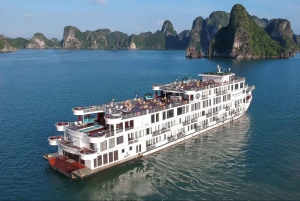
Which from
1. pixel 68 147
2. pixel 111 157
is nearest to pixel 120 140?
pixel 111 157

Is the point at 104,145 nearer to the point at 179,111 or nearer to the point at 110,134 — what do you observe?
the point at 110,134

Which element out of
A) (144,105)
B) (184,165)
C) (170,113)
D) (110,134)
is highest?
(144,105)

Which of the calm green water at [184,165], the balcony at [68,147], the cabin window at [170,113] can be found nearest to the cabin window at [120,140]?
the calm green water at [184,165]

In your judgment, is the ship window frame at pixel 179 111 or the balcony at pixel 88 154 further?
the ship window frame at pixel 179 111

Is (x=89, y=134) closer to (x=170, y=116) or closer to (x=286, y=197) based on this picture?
(x=170, y=116)

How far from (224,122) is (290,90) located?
39805 millimetres

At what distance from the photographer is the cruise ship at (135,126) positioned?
3209 centimetres

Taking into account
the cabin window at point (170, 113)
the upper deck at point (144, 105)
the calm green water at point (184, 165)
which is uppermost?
the upper deck at point (144, 105)

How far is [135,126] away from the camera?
35219 millimetres

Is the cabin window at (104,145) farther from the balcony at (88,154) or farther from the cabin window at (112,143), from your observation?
the balcony at (88,154)

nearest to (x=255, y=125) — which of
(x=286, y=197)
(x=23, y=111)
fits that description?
(x=286, y=197)

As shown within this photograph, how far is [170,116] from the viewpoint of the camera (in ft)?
130

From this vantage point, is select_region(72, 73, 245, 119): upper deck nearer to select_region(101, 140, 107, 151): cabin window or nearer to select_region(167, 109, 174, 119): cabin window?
select_region(167, 109, 174, 119): cabin window

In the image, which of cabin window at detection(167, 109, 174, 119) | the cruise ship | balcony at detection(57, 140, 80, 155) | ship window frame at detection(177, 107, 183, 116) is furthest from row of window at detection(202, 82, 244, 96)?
balcony at detection(57, 140, 80, 155)
